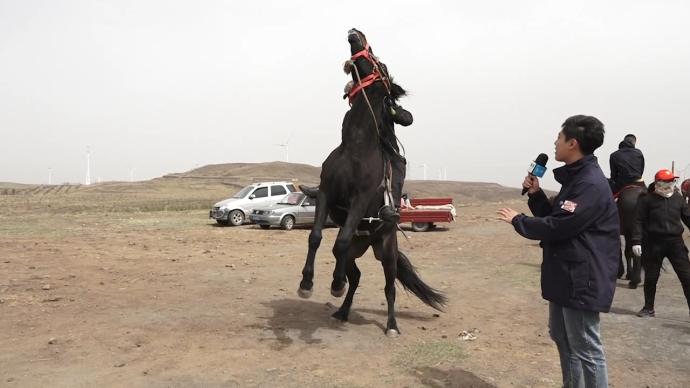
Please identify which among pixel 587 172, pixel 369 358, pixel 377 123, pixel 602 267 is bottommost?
pixel 369 358

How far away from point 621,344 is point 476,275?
500cm

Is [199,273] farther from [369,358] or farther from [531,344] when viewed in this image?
[531,344]

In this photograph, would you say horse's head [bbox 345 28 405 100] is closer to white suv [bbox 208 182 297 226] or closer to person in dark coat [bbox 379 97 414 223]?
person in dark coat [bbox 379 97 414 223]

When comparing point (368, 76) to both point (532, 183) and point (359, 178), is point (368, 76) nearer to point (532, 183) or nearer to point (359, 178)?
point (359, 178)

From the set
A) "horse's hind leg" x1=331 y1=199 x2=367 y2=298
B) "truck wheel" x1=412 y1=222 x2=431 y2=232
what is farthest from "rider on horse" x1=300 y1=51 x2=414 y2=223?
"truck wheel" x1=412 y1=222 x2=431 y2=232

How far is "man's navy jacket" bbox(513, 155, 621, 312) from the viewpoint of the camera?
3.53 meters

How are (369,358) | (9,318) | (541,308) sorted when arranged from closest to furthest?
(369,358) → (9,318) → (541,308)

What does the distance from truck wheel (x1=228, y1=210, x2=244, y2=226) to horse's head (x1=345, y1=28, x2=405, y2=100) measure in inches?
711

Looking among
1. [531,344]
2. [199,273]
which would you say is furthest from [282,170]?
[531,344]

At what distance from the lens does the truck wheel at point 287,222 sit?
72.3 ft

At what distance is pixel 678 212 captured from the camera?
23.9 ft

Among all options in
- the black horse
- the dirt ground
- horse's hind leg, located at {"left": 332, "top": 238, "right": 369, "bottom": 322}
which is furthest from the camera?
horse's hind leg, located at {"left": 332, "top": 238, "right": 369, "bottom": 322}

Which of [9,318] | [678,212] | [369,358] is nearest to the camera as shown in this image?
[369,358]

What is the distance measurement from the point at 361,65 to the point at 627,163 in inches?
238
